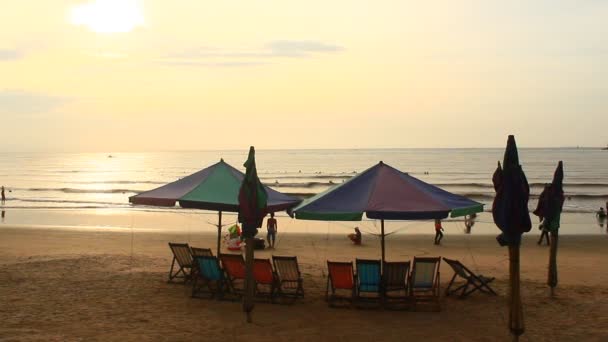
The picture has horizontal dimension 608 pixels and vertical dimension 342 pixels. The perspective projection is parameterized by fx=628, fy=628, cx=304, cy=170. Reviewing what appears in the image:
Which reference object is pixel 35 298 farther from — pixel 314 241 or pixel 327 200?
pixel 314 241

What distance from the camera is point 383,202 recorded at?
887 centimetres

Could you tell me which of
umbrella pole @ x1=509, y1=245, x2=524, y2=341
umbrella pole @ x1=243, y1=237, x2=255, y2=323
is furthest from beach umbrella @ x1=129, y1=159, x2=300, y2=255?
umbrella pole @ x1=509, y1=245, x2=524, y2=341

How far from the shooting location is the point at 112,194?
165ft

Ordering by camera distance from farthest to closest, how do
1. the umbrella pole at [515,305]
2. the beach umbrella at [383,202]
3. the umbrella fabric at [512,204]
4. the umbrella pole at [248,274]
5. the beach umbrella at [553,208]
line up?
the beach umbrella at [553,208]
the beach umbrella at [383,202]
the umbrella pole at [248,274]
the umbrella pole at [515,305]
the umbrella fabric at [512,204]

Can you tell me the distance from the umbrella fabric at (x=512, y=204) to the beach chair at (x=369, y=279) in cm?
309

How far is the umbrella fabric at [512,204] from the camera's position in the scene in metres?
6.19

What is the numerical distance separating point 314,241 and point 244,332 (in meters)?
13.1

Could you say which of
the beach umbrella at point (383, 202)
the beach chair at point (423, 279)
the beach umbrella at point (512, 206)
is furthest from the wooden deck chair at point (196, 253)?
the beach umbrella at point (512, 206)

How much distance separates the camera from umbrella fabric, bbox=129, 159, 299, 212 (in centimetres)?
958

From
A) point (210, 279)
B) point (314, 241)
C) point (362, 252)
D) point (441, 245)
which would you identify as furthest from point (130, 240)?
point (210, 279)

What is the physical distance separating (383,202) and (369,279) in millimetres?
1237

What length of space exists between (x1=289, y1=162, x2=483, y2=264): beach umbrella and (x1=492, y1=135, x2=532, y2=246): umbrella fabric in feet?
7.61

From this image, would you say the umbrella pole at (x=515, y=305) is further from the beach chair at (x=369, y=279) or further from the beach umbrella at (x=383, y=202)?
the beach chair at (x=369, y=279)

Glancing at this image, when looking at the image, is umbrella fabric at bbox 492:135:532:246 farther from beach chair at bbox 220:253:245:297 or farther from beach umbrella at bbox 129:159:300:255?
beach chair at bbox 220:253:245:297
